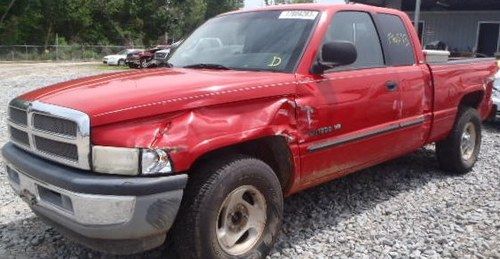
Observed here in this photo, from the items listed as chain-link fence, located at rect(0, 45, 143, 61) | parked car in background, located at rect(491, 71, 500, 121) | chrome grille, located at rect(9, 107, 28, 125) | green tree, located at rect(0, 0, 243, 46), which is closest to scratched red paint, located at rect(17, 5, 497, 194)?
chrome grille, located at rect(9, 107, 28, 125)

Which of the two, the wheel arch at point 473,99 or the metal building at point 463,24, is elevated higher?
the metal building at point 463,24

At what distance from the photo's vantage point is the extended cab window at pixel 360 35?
4629 millimetres

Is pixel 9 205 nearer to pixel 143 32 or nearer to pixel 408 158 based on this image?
pixel 408 158

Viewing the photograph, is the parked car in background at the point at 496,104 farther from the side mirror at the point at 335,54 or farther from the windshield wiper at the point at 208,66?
the windshield wiper at the point at 208,66

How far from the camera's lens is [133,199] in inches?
120

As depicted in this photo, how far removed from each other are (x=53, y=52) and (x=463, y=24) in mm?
30847

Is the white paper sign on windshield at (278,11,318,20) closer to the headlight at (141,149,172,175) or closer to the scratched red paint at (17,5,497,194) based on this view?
the scratched red paint at (17,5,497,194)

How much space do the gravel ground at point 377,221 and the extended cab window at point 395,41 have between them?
1.36 meters

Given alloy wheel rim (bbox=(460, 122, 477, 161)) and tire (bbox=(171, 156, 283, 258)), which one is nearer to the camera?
tire (bbox=(171, 156, 283, 258))

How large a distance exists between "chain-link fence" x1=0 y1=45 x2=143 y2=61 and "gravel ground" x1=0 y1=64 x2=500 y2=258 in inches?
1446

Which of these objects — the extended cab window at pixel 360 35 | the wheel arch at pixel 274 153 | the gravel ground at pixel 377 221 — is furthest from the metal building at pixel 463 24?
the wheel arch at pixel 274 153

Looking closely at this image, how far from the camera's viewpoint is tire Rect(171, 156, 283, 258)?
3.34 m

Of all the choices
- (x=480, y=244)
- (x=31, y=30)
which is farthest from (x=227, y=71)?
(x=31, y=30)

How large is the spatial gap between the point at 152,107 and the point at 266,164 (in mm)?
1003
